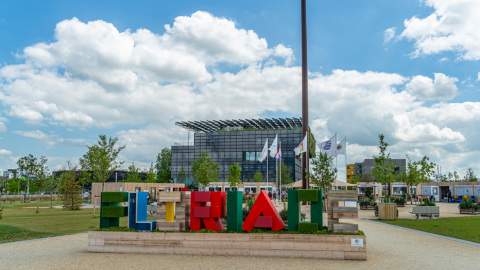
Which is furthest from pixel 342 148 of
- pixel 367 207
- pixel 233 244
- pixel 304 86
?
pixel 233 244

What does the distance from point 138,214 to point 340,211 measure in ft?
20.2

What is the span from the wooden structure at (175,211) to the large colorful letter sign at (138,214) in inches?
15.4

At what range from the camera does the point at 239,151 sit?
265ft

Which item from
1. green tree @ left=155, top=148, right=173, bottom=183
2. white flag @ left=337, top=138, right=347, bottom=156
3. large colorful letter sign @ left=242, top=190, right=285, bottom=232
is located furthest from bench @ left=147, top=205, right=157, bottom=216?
green tree @ left=155, top=148, right=173, bottom=183

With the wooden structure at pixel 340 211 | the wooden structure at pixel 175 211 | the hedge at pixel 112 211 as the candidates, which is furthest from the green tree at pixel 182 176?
the wooden structure at pixel 340 211

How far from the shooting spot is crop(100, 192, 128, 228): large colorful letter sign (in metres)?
10.3

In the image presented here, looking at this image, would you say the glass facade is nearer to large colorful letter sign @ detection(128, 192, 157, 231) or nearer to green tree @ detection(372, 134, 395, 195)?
green tree @ detection(372, 134, 395, 195)

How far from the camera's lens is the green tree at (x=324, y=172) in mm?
25219

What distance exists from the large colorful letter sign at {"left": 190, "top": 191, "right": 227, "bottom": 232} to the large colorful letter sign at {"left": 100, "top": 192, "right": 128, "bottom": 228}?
231 cm

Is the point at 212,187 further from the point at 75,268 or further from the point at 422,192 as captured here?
the point at 75,268

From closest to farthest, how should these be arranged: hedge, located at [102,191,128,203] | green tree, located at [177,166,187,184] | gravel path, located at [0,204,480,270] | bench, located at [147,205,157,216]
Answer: gravel path, located at [0,204,480,270] → hedge, located at [102,191,128,203] → bench, located at [147,205,157,216] → green tree, located at [177,166,187,184]

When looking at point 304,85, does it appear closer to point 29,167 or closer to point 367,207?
point 367,207

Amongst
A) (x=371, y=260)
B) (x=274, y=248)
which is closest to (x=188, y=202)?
(x=274, y=248)

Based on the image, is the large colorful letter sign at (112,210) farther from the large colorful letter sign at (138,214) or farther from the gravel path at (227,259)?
the gravel path at (227,259)
